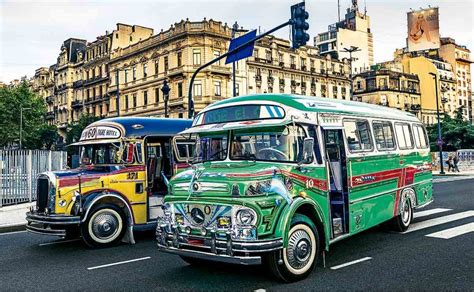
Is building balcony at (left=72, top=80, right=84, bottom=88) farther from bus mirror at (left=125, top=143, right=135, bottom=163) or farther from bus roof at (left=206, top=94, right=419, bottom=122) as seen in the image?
bus roof at (left=206, top=94, right=419, bottom=122)

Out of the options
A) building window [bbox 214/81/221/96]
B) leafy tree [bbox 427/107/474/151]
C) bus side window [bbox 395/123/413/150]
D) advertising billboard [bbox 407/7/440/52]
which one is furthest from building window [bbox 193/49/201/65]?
bus side window [bbox 395/123/413/150]

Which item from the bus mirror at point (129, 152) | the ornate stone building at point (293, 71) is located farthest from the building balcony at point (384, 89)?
the bus mirror at point (129, 152)

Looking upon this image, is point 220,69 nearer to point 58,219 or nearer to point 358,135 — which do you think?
point 58,219

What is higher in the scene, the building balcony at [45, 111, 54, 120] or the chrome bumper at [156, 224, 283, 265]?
the building balcony at [45, 111, 54, 120]

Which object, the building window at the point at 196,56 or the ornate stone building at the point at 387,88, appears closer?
the building window at the point at 196,56

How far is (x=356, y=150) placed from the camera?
8484 mm

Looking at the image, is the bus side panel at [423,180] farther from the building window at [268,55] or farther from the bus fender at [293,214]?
the building window at [268,55]

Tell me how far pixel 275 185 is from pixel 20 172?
15681mm

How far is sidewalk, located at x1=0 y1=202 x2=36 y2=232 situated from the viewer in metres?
12.9

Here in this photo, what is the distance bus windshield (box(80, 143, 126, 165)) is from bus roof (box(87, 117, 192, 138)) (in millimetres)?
414

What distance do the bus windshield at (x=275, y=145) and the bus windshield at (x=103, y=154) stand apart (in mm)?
4320

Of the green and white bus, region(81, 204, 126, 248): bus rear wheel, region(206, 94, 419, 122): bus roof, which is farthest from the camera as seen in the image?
region(81, 204, 126, 248): bus rear wheel

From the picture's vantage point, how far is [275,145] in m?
6.97

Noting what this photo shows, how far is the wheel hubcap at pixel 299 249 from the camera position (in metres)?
6.54
